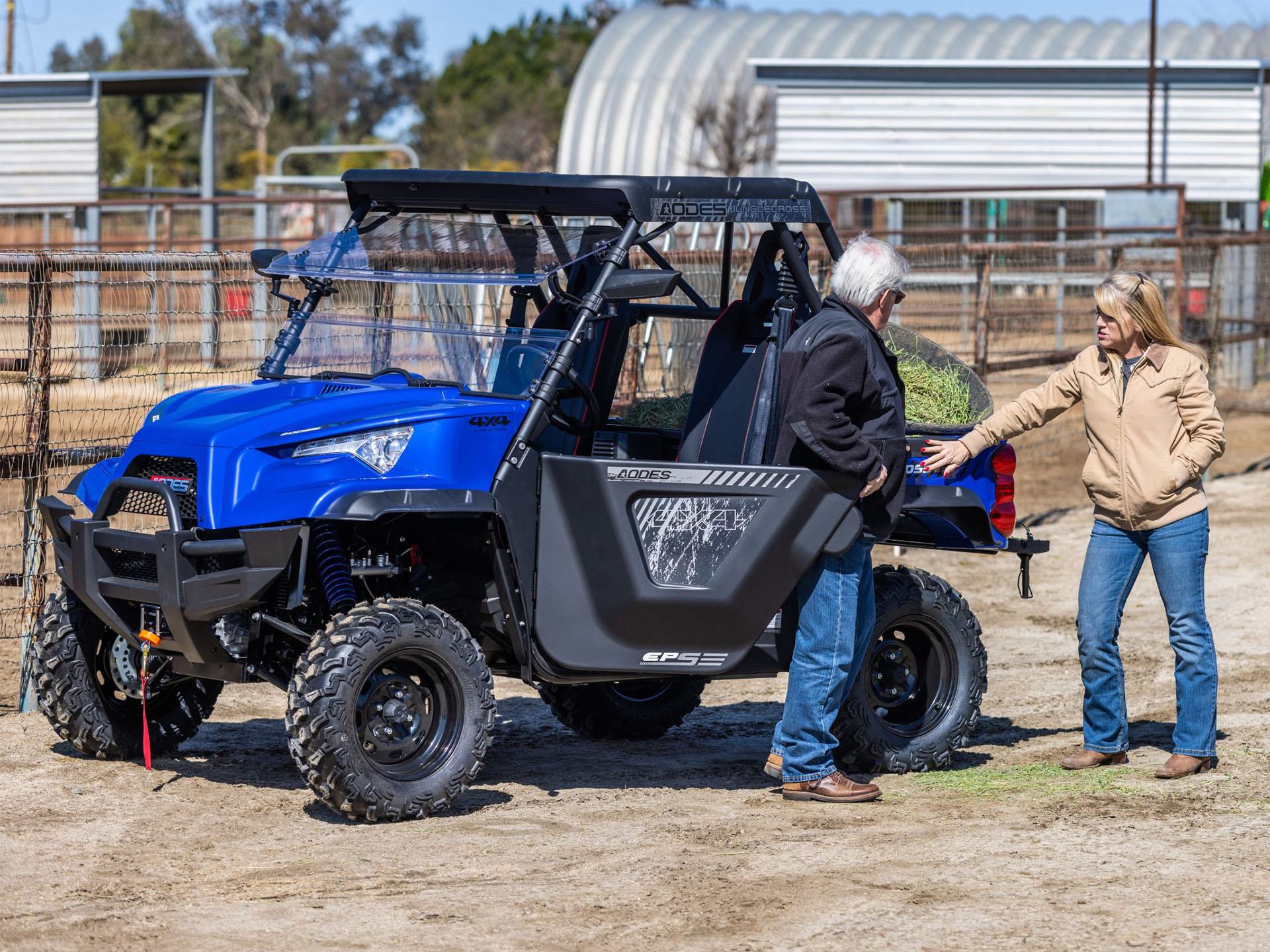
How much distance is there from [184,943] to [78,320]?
427 centimetres

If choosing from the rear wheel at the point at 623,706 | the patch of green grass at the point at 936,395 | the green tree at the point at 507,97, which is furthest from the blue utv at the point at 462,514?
the green tree at the point at 507,97

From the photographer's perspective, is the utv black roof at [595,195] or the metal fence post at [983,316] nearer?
the utv black roof at [595,195]

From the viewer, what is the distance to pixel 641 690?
23.3 feet

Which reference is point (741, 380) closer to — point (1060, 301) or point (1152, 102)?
point (1060, 301)

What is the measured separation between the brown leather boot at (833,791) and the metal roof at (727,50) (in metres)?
33.0

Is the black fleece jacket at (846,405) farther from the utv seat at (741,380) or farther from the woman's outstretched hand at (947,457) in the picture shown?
the woman's outstretched hand at (947,457)

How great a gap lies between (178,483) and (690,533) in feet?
5.13

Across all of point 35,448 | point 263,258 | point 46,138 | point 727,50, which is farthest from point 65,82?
point 727,50

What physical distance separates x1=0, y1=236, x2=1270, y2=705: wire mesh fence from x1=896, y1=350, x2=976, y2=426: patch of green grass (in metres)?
0.83

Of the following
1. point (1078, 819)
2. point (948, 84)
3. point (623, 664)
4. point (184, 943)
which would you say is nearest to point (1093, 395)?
point (1078, 819)

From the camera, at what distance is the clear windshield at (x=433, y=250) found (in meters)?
6.08

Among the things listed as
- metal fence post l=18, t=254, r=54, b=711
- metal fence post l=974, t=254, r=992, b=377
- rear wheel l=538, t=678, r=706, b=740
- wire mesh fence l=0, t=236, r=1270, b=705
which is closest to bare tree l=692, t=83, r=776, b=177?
wire mesh fence l=0, t=236, r=1270, b=705

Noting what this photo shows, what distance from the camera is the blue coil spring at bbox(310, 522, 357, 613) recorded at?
559cm

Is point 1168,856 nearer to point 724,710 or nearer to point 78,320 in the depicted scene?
point 724,710
